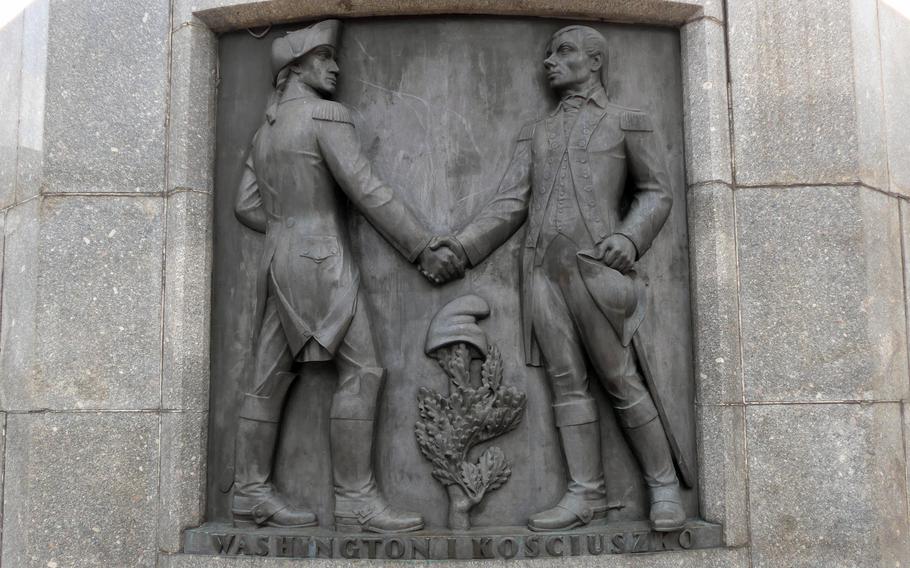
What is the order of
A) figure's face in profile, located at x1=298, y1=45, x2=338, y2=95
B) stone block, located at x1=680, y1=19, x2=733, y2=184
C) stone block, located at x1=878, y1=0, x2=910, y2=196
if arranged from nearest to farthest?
stone block, located at x1=680, y1=19, x2=733, y2=184 → figure's face in profile, located at x1=298, y1=45, x2=338, y2=95 → stone block, located at x1=878, y1=0, x2=910, y2=196

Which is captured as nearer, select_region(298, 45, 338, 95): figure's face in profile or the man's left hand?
the man's left hand

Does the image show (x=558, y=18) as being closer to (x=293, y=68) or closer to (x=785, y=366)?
(x=293, y=68)

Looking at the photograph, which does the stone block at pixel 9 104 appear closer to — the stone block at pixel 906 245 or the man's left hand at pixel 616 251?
the man's left hand at pixel 616 251

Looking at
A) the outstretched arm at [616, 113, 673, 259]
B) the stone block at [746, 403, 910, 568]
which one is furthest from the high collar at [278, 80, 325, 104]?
the stone block at [746, 403, 910, 568]

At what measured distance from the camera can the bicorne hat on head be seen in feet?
19.5

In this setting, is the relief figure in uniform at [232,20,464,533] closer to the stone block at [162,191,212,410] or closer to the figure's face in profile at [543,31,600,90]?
the stone block at [162,191,212,410]

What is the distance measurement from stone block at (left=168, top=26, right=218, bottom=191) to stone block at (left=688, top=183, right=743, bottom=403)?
3576 mm

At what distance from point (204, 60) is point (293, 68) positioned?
698mm

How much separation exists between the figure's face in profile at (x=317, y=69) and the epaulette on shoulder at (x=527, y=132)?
143cm

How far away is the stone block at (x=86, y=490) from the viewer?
5.53 meters

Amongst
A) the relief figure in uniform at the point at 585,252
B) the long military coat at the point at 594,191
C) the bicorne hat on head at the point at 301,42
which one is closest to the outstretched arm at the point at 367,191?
the relief figure in uniform at the point at 585,252

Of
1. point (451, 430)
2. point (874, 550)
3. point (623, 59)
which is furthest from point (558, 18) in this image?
point (874, 550)

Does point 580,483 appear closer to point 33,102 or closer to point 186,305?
point 186,305

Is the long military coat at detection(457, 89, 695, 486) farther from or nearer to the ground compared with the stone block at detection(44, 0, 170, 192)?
nearer to the ground
